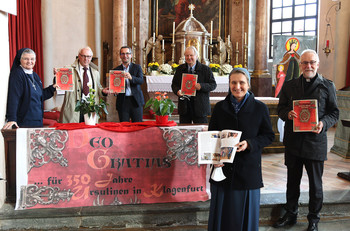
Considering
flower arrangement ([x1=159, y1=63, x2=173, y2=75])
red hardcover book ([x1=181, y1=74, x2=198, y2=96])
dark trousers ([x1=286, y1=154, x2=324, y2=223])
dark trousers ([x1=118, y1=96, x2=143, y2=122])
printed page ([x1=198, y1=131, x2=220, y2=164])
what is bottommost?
dark trousers ([x1=286, y1=154, x2=324, y2=223])

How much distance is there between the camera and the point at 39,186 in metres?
3.67

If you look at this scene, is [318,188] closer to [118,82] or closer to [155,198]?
[155,198]

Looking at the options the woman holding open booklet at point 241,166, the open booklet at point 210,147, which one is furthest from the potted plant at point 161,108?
the open booklet at point 210,147

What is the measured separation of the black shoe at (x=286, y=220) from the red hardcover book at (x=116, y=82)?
2361mm

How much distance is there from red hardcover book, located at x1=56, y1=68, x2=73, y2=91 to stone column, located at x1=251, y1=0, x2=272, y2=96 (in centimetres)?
805

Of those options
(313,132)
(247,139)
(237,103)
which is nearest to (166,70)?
(313,132)

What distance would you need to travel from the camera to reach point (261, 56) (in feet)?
36.8

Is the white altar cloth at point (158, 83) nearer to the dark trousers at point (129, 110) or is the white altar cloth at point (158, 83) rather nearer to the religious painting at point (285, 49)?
the religious painting at point (285, 49)

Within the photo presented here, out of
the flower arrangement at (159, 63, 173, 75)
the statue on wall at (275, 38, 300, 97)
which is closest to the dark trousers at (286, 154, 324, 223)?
the statue on wall at (275, 38, 300, 97)

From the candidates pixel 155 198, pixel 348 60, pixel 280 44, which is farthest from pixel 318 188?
pixel 348 60

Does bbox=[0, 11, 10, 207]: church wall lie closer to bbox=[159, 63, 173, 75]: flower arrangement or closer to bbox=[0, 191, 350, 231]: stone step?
bbox=[0, 191, 350, 231]: stone step

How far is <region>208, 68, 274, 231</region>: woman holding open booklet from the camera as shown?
108 inches

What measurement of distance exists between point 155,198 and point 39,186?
4.02ft

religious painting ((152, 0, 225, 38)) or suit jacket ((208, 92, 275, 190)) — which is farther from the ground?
religious painting ((152, 0, 225, 38))
